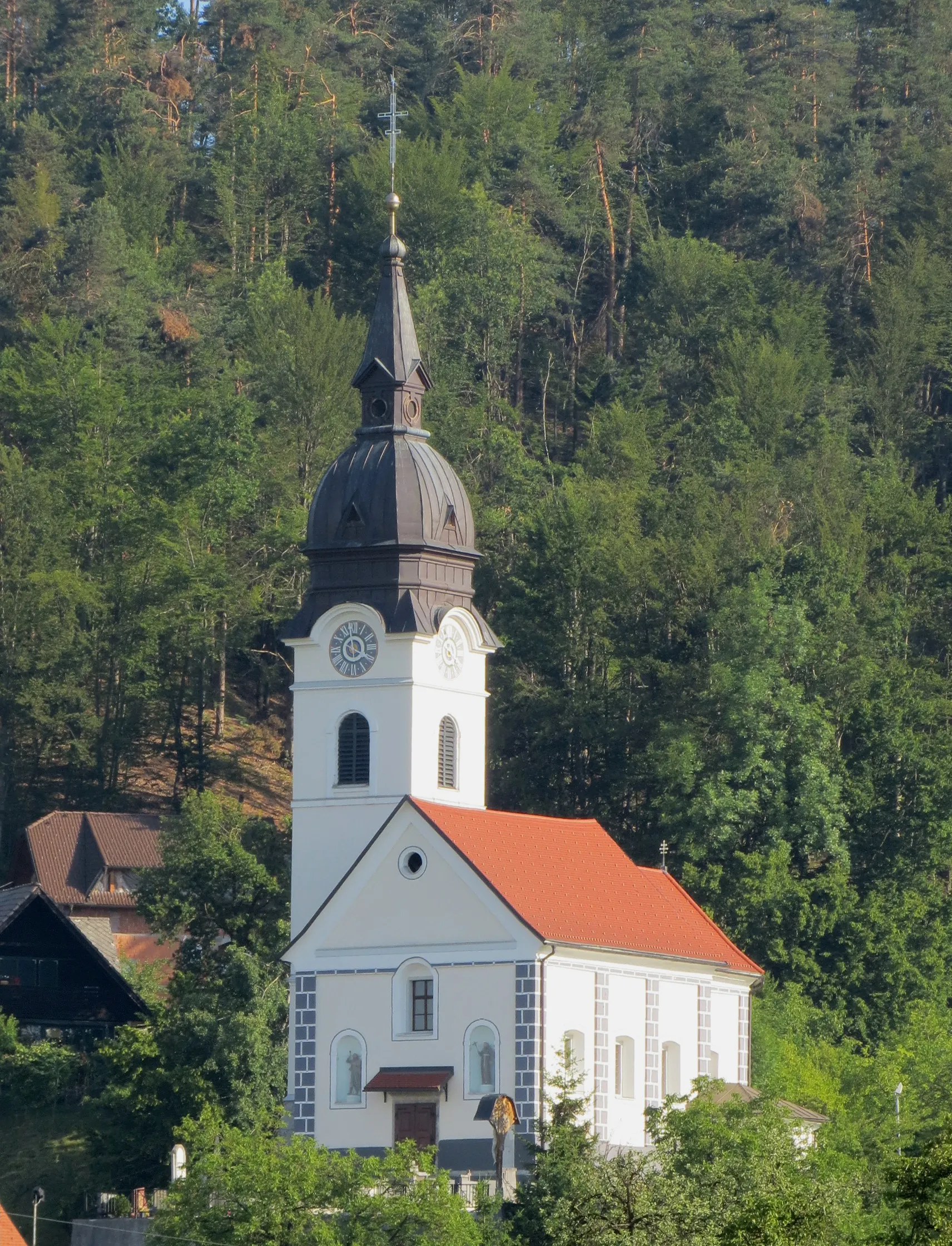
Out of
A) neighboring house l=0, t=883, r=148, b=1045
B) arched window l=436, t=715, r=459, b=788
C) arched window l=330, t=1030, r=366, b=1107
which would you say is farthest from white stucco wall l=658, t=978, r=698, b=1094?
neighboring house l=0, t=883, r=148, b=1045

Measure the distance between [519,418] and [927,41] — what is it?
2291cm

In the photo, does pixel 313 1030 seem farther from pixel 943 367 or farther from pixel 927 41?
pixel 927 41

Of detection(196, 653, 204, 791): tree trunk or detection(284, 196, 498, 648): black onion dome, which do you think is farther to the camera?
detection(196, 653, 204, 791): tree trunk

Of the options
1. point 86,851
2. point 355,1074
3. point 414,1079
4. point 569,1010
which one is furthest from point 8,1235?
point 86,851

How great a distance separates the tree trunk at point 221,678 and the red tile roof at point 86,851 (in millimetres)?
6291

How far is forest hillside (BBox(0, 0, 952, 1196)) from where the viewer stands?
71.8 m

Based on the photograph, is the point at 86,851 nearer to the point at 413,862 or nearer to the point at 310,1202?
the point at 413,862

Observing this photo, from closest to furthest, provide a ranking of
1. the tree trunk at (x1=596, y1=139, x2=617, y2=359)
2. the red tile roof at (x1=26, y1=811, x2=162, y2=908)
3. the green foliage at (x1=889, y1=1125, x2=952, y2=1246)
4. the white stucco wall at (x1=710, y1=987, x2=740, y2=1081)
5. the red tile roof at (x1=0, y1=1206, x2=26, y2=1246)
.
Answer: the green foliage at (x1=889, y1=1125, x2=952, y2=1246) → the red tile roof at (x1=0, y1=1206, x2=26, y2=1246) → the white stucco wall at (x1=710, y1=987, x2=740, y2=1081) → the red tile roof at (x1=26, y1=811, x2=162, y2=908) → the tree trunk at (x1=596, y1=139, x2=617, y2=359)

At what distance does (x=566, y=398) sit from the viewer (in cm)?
10144

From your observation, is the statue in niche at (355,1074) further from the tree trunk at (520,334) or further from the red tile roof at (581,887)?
the tree trunk at (520,334)

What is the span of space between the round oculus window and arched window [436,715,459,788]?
3.28 m

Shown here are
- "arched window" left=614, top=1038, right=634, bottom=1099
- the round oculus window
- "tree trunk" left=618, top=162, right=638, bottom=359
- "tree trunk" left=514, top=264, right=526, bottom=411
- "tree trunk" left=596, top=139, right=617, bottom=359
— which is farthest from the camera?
"tree trunk" left=596, top=139, right=617, bottom=359

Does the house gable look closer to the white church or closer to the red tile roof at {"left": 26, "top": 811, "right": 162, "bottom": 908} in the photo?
the white church

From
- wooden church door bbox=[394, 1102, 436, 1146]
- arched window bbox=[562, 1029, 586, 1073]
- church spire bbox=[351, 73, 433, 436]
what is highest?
church spire bbox=[351, 73, 433, 436]
